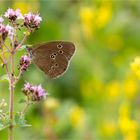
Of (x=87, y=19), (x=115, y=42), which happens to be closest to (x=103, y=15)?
(x=87, y=19)

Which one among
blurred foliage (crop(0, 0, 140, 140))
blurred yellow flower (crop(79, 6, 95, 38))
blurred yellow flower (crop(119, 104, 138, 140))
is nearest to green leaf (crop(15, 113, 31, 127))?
blurred foliage (crop(0, 0, 140, 140))

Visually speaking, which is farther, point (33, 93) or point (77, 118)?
point (77, 118)

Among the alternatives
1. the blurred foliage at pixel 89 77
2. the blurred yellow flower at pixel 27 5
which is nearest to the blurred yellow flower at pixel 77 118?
the blurred foliage at pixel 89 77

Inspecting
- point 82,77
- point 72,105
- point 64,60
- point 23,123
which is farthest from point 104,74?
point 23,123

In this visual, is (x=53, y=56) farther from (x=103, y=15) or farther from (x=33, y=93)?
(x=103, y=15)

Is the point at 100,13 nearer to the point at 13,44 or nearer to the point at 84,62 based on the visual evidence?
the point at 84,62

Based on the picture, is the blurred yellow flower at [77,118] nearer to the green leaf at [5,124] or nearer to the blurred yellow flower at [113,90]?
the blurred yellow flower at [113,90]
